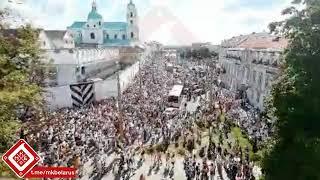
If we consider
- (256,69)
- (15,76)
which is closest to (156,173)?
(15,76)

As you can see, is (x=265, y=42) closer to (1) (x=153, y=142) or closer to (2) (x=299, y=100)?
(1) (x=153, y=142)

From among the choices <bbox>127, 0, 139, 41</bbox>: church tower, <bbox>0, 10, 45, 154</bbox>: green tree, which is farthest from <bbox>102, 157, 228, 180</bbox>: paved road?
<bbox>127, 0, 139, 41</bbox>: church tower

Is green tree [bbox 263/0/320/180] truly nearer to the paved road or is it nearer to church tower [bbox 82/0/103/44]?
the paved road

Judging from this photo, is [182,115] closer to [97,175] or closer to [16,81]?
[97,175]

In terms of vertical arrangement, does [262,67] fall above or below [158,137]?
above

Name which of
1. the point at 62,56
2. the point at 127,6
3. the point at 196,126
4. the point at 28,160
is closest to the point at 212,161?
the point at 196,126

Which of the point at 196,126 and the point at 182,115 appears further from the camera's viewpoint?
the point at 182,115
